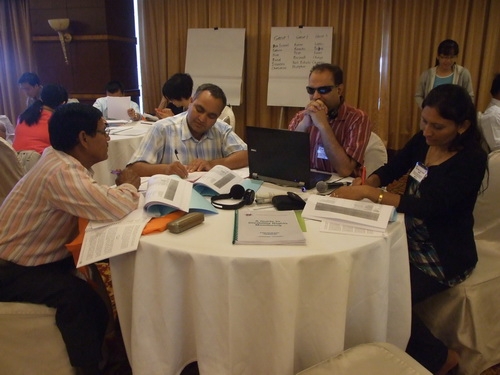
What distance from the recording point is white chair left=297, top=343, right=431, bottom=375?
1139mm

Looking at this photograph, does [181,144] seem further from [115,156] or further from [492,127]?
[492,127]

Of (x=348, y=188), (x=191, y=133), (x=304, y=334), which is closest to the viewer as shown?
(x=304, y=334)

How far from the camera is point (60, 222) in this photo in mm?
1504

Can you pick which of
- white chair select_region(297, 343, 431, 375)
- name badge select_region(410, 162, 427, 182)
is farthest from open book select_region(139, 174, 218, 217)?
name badge select_region(410, 162, 427, 182)

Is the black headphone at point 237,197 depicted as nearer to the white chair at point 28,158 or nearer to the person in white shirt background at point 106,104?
the white chair at point 28,158

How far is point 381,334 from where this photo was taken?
53.1 inches

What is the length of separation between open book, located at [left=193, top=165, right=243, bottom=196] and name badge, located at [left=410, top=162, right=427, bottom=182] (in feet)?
2.51

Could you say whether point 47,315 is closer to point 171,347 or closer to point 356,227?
point 171,347

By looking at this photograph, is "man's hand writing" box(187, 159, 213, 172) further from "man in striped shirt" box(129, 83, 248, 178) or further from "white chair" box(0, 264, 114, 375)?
"white chair" box(0, 264, 114, 375)

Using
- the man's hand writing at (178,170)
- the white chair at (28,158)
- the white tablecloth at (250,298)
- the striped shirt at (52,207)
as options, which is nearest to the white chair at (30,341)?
the striped shirt at (52,207)

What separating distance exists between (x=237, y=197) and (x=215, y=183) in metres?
0.15

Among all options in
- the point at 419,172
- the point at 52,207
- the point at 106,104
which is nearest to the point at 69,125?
the point at 52,207

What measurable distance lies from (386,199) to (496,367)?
980 mm

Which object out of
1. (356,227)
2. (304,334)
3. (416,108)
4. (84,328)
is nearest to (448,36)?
(416,108)
